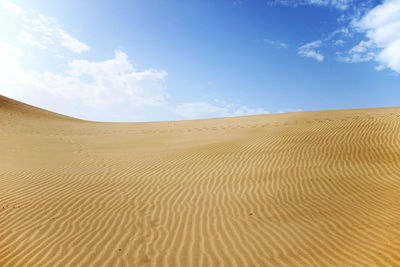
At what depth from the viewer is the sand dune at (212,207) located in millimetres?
4637

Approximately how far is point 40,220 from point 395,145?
13147 mm

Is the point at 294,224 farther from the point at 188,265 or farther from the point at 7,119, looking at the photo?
the point at 7,119

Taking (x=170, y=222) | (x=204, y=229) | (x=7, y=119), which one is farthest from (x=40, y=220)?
(x=7, y=119)

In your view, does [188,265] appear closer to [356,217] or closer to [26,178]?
[356,217]

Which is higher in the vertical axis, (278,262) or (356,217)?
(356,217)

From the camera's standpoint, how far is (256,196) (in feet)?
24.6

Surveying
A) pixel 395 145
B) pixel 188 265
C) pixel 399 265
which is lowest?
pixel 188 265

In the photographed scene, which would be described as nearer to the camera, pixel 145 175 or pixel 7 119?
pixel 145 175

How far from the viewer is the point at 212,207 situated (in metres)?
6.90

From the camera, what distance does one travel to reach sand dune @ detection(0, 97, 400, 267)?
4.64m

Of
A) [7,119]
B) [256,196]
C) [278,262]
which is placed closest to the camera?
[278,262]

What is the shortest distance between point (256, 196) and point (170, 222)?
273cm

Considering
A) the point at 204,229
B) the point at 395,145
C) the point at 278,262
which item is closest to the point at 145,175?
the point at 204,229

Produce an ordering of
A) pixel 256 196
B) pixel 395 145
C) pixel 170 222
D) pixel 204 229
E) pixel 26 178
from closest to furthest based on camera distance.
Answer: pixel 204 229
pixel 170 222
pixel 256 196
pixel 26 178
pixel 395 145
